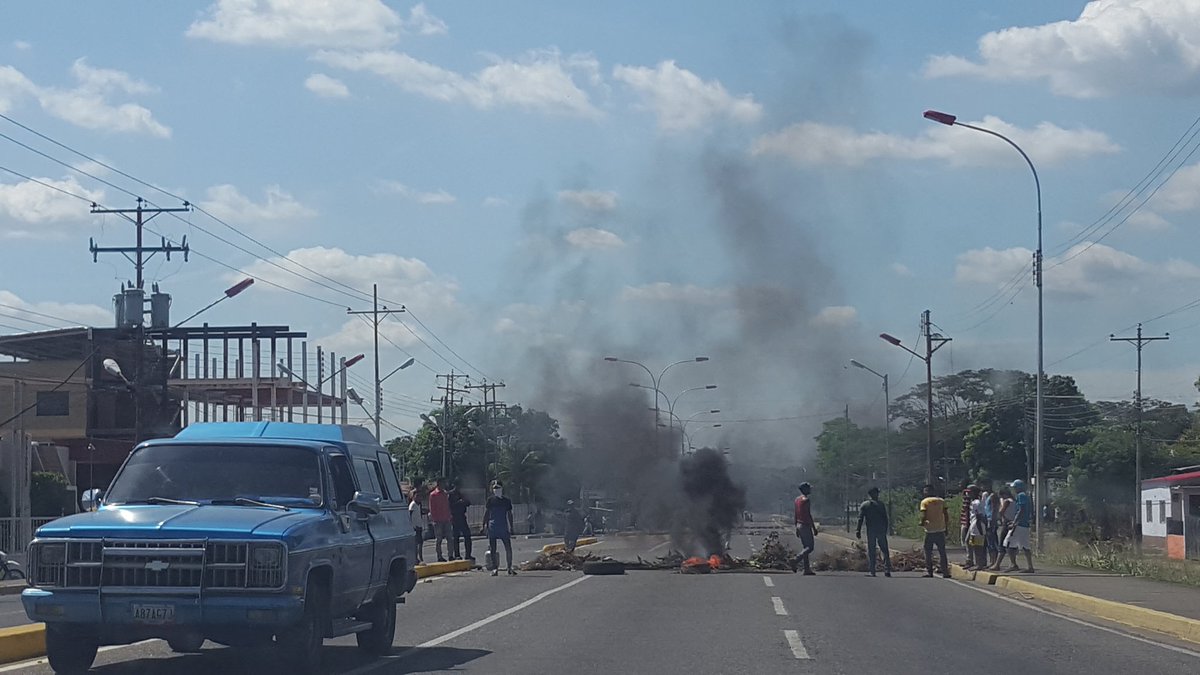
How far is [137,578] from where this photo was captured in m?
10.2

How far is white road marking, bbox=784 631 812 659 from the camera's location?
1302 cm

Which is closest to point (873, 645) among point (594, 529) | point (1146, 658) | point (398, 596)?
point (1146, 658)

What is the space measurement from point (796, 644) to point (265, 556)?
604 centimetres

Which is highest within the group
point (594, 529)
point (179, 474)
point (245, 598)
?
point (179, 474)

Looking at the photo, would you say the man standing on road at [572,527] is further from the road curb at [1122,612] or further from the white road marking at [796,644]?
the white road marking at [796,644]

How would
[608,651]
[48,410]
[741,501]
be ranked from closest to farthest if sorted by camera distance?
[608,651]
[741,501]
[48,410]

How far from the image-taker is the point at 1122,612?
1783cm

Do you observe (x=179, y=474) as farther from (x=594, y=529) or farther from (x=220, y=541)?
(x=594, y=529)

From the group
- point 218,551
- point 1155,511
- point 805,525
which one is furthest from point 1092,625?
point 1155,511

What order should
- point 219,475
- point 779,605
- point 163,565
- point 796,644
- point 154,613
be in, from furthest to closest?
point 779,605 < point 796,644 < point 219,475 < point 163,565 < point 154,613

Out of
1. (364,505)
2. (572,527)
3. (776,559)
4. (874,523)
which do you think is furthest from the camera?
(572,527)

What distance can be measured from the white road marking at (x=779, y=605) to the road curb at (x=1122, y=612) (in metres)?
4.40

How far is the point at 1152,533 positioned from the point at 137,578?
55637mm

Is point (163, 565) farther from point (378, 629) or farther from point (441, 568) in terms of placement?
point (441, 568)
